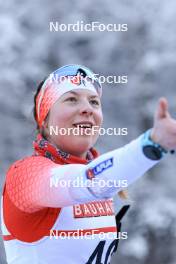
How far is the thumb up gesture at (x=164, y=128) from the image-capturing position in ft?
3.73

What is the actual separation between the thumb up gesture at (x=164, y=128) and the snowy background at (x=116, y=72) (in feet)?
11.5

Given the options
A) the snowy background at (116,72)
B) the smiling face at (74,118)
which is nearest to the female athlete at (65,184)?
the smiling face at (74,118)

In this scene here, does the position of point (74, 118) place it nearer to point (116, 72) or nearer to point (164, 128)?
point (164, 128)

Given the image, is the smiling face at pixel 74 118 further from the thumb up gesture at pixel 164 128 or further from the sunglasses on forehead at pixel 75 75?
the thumb up gesture at pixel 164 128

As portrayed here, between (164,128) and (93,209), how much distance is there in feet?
2.18

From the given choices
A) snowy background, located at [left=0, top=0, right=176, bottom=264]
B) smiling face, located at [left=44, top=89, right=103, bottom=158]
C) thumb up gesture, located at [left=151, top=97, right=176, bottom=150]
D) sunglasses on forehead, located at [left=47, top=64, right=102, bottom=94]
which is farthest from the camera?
snowy background, located at [left=0, top=0, right=176, bottom=264]

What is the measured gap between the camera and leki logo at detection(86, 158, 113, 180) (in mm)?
1243

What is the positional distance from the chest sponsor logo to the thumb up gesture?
0.59 metres

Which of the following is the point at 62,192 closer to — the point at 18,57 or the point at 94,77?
the point at 94,77

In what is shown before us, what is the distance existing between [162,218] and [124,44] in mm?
1858

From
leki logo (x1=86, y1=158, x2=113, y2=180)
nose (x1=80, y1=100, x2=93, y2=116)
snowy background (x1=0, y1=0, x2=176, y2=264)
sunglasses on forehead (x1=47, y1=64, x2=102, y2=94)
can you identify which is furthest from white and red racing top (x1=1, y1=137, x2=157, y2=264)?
snowy background (x1=0, y1=0, x2=176, y2=264)

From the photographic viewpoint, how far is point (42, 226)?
1.58m

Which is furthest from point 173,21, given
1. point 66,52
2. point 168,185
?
point 168,185

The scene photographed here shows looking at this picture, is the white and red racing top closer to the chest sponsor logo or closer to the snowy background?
the chest sponsor logo
